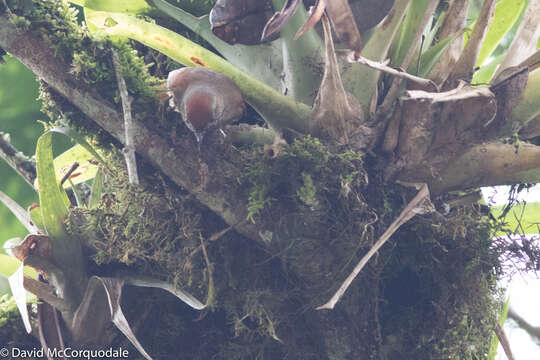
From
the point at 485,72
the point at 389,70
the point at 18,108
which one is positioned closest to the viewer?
the point at 389,70

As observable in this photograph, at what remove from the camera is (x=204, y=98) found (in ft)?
2.46

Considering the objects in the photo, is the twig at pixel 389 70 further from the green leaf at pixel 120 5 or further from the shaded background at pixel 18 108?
the shaded background at pixel 18 108

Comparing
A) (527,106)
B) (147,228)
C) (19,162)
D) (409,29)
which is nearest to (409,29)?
(409,29)

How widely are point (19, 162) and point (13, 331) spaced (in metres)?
0.35

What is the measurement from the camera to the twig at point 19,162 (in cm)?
104

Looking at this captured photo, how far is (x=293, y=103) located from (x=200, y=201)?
0.75 ft

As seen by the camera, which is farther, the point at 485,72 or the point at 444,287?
the point at 485,72

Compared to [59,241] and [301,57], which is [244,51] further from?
[59,241]

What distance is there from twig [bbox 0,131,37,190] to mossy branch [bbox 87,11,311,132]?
1.22 ft

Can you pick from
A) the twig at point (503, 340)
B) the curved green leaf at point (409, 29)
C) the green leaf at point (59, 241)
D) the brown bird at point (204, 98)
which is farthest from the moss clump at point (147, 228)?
the twig at point (503, 340)

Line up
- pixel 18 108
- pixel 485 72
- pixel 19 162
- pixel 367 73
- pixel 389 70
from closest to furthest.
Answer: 1. pixel 389 70
2. pixel 367 73
3. pixel 19 162
4. pixel 485 72
5. pixel 18 108

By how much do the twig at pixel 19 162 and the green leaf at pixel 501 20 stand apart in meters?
1.01

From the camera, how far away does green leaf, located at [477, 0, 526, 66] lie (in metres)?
1.08

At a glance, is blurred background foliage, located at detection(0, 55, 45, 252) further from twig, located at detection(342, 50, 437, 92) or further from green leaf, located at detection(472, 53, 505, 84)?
green leaf, located at detection(472, 53, 505, 84)
